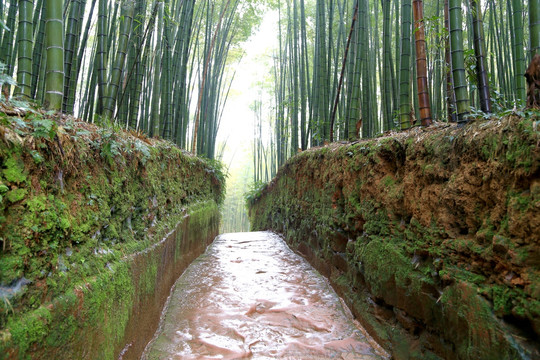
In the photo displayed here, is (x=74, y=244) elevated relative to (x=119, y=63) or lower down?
lower down

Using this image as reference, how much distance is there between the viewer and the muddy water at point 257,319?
176 centimetres

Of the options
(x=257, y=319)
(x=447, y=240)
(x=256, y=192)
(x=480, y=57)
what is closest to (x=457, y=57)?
(x=480, y=57)

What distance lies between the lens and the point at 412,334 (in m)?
1.56

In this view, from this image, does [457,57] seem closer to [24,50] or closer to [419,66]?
[419,66]

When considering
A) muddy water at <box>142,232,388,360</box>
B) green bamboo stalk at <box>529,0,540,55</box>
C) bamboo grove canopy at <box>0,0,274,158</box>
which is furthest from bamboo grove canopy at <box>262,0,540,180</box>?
bamboo grove canopy at <box>0,0,274,158</box>

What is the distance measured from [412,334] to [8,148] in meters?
1.79

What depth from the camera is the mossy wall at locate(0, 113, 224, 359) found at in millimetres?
929

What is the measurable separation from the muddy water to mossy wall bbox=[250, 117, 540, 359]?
18 cm

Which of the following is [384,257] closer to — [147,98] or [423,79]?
[423,79]

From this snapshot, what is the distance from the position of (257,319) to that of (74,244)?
130 centimetres

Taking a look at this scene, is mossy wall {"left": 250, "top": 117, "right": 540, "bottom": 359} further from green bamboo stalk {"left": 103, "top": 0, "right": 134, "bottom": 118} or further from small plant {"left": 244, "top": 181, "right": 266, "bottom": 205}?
small plant {"left": 244, "top": 181, "right": 266, "bottom": 205}

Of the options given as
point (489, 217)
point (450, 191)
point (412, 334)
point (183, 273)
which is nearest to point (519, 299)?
point (489, 217)

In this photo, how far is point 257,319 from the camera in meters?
2.14

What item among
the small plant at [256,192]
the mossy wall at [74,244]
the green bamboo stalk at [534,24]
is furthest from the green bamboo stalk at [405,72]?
the small plant at [256,192]
